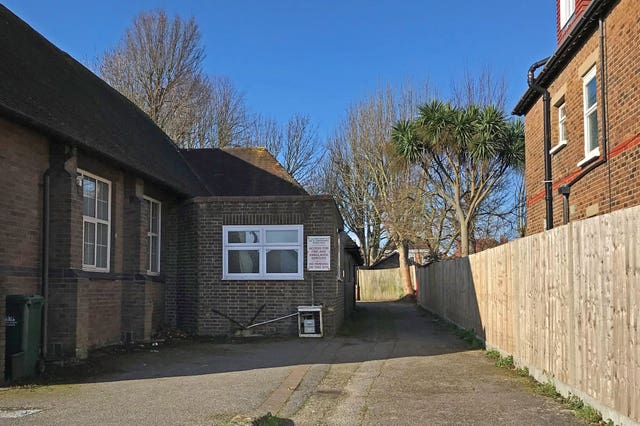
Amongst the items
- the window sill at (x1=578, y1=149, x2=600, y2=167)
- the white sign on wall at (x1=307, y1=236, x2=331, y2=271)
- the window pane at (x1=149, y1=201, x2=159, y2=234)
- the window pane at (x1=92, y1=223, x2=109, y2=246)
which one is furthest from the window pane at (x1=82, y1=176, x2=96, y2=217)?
the window sill at (x1=578, y1=149, x2=600, y2=167)

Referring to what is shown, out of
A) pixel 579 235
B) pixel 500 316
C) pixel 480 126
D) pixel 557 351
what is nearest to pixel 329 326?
pixel 500 316

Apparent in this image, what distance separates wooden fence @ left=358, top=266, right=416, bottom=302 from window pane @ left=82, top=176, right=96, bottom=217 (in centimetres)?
3273

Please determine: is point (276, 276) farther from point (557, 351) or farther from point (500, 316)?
point (557, 351)

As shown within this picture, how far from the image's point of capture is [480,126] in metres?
26.1

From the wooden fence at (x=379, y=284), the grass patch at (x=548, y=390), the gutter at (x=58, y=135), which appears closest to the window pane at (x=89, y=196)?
→ the gutter at (x=58, y=135)

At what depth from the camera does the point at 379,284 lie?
4397 cm

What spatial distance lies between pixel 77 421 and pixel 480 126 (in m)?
22.3

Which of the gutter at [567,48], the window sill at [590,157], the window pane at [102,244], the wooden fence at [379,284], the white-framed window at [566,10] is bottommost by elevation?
the wooden fence at [379,284]

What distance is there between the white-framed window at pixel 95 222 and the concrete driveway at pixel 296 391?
200 centimetres

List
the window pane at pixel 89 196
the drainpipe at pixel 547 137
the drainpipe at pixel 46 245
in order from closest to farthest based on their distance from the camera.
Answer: the drainpipe at pixel 46 245 → the window pane at pixel 89 196 → the drainpipe at pixel 547 137

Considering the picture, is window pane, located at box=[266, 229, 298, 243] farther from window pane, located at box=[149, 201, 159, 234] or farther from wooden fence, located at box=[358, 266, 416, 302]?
wooden fence, located at box=[358, 266, 416, 302]

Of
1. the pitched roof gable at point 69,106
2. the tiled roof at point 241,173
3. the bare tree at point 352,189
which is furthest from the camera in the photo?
the bare tree at point 352,189

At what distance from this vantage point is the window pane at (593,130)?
11852mm

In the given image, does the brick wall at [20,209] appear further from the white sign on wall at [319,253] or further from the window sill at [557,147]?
the window sill at [557,147]
